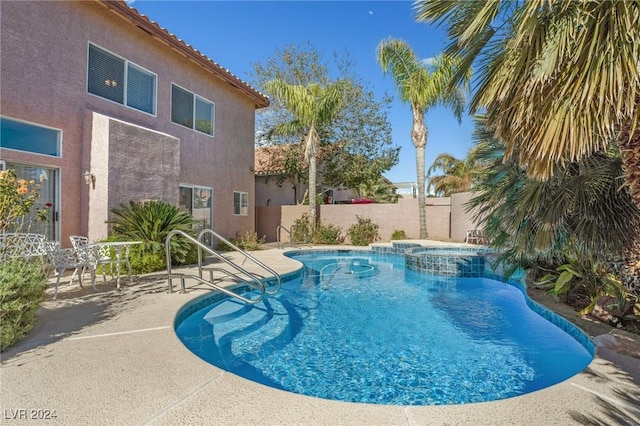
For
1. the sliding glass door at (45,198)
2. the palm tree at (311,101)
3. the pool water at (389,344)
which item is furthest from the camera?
the palm tree at (311,101)

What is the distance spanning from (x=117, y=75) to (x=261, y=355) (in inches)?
380

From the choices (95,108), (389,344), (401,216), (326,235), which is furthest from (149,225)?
(401,216)

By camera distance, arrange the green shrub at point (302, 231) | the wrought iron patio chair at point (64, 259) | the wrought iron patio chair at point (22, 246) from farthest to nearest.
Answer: the green shrub at point (302, 231), the wrought iron patio chair at point (64, 259), the wrought iron patio chair at point (22, 246)

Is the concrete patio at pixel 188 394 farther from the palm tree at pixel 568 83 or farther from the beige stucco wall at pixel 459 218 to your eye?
the beige stucco wall at pixel 459 218

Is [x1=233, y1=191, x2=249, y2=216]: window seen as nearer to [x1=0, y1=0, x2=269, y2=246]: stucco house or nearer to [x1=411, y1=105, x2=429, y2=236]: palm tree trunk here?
[x1=0, y1=0, x2=269, y2=246]: stucco house

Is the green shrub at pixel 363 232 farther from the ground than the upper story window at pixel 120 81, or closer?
closer

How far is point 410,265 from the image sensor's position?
11.7 meters

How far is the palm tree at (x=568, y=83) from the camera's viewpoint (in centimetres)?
276

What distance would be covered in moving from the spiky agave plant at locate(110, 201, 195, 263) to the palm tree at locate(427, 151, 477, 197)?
24.3 m

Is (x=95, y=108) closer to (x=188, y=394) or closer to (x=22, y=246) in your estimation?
(x=22, y=246)

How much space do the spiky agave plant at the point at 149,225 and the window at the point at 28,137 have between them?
6.84 feet

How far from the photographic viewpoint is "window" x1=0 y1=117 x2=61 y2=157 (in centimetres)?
739

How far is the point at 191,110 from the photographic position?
42.6 ft

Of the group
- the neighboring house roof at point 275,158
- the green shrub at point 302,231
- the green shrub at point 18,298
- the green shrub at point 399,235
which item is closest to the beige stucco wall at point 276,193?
the neighboring house roof at point 275,158
